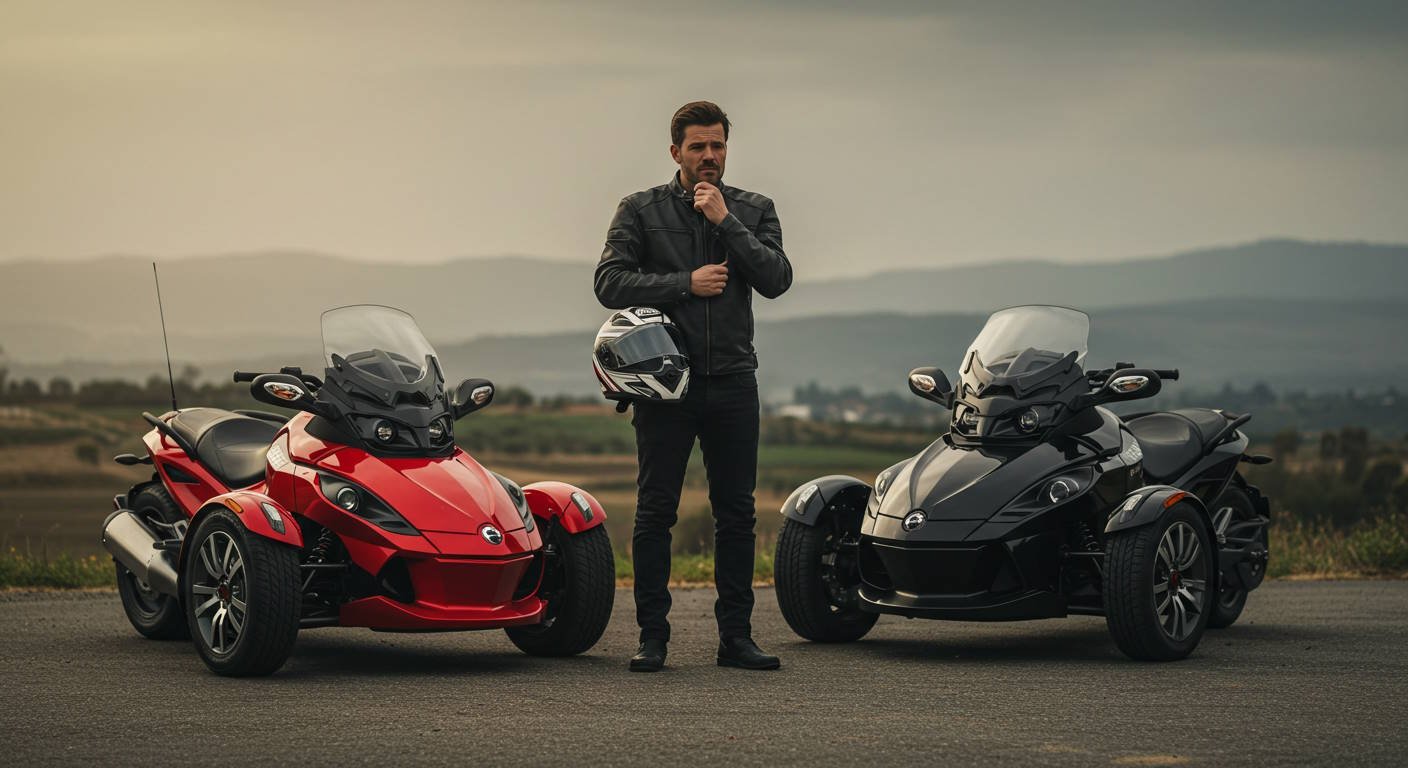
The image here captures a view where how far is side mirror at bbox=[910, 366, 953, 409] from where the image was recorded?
10273 mm

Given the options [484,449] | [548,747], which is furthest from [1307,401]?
[548,747]

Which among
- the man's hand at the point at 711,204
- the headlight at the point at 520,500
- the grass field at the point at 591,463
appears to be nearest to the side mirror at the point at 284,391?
the headlight at the point at 520,500

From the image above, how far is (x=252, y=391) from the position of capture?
9.15 m

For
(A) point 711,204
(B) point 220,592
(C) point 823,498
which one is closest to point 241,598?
(B) point 220,592

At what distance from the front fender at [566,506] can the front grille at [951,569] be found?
5.36 ft

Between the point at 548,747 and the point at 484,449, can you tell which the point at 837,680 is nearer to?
the point at 548,747

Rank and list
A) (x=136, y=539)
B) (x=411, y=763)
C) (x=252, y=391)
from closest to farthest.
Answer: (x=411, y=763)
(x=252, y=391)
(x=136, y=539)

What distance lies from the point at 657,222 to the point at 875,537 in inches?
85.9

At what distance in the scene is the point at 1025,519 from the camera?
932 cm

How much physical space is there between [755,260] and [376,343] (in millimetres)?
2356

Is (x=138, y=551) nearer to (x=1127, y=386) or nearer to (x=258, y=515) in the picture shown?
(x=258, y=515)

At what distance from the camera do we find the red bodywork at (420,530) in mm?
8742

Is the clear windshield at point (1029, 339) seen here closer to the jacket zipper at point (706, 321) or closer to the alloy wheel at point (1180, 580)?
the alloy wheel at point (1180, 580)

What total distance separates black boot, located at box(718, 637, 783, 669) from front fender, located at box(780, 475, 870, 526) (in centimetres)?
127
